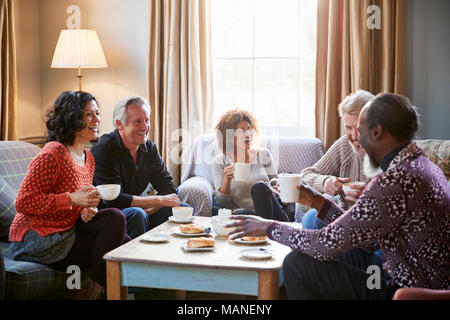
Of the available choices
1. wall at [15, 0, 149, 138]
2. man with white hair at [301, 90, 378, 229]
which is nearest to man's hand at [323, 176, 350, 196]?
A: man with white hair at [301, 90, 378, 229]

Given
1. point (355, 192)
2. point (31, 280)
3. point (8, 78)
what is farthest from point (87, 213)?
point (8, 78)

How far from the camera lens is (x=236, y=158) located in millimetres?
3096

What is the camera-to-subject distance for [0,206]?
8.57 ft

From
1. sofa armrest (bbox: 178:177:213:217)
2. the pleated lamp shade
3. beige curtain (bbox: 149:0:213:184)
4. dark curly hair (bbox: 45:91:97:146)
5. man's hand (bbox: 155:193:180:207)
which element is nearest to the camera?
dark curly hair (bbox: 45:91:97:146)

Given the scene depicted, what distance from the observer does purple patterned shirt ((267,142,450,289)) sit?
155 cm

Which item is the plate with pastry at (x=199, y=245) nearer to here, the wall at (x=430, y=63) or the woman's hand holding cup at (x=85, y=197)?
the woman's hand holding cup at (x=85, y=197)

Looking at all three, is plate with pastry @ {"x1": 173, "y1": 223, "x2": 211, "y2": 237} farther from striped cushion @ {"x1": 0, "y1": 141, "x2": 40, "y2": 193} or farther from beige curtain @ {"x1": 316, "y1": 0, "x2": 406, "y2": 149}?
beige curtain @ {"x1": 316, "y1": 0, "x2": 406, "y2": 149}

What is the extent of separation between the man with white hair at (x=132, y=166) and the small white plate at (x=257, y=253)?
0.84 meters

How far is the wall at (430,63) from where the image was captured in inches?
146

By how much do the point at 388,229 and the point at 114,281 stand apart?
41.7 inches

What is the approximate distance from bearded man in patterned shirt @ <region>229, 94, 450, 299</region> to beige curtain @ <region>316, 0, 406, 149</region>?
6.86ft

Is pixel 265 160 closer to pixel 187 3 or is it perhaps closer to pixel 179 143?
pixel 179 143
